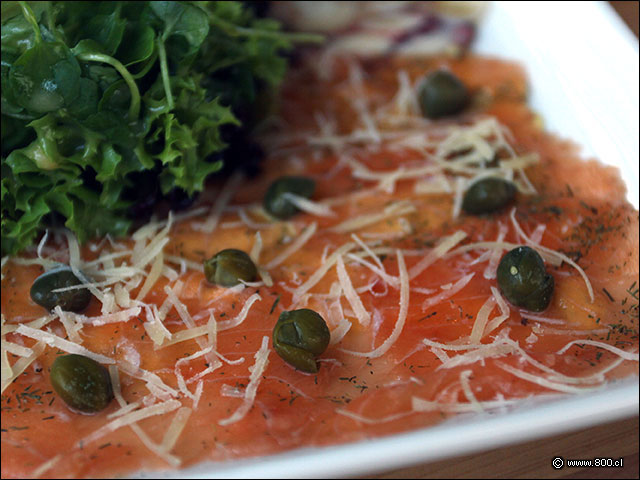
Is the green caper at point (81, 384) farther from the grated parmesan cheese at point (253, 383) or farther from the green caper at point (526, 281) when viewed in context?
the green caper at point (526, 281)

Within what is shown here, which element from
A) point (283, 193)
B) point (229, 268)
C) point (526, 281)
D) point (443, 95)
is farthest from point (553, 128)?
point (229, 268)

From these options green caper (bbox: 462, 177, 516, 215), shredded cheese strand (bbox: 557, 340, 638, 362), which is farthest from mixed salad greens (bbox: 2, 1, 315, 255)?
shredded cheese strand (bbox: 557, 340, 638, 362)

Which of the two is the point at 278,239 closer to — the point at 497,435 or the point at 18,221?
the point at 18,221

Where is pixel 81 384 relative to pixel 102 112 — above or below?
below

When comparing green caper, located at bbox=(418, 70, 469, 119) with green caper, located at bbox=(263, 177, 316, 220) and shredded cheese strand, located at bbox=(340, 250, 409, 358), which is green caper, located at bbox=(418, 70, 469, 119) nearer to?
green caper, located at bbox=(263, 177, 316, 220)

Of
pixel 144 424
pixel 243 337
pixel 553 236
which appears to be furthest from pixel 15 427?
pixel 553 236

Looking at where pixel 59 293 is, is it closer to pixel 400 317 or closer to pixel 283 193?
pixel 283 193

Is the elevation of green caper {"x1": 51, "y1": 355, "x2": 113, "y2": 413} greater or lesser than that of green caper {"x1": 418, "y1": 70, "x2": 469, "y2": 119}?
lesser
